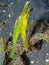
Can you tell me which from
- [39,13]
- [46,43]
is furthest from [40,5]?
[46,43]

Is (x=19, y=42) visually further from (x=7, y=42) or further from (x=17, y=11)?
(x=17, y=11)

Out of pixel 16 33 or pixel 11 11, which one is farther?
pixel 11 11

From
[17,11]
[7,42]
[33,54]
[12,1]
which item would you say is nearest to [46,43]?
[33,54]

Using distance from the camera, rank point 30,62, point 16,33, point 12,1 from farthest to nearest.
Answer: point 12,1 → point 30,62 → point 16,33

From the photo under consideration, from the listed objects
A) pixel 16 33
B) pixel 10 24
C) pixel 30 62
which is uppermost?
pixel 16 33

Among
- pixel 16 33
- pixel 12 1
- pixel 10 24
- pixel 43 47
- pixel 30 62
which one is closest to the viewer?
pixel 16 33

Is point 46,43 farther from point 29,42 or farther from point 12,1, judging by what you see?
point 12,1

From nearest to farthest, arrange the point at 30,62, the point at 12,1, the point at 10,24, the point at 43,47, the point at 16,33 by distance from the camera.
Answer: the point at 16,33, the point at 30,62, the point at 43,47, the point at 10,24, the point at 12,1

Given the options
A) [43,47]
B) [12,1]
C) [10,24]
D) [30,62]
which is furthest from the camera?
[12,1]

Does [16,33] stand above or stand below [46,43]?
above
